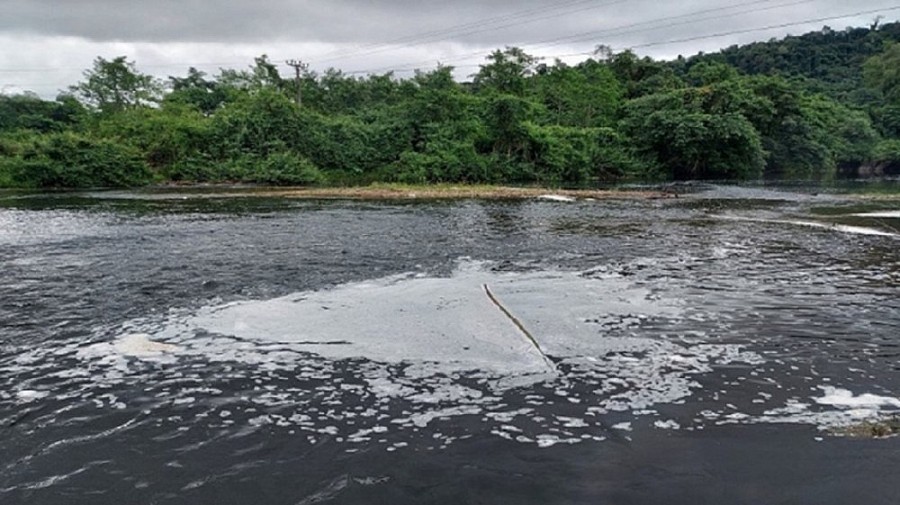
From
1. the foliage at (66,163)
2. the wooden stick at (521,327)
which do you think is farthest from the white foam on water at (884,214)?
the foliage at (66,163)

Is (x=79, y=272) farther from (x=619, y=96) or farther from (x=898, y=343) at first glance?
(x=619, y=96)

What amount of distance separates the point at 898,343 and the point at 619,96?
6638 centimetres

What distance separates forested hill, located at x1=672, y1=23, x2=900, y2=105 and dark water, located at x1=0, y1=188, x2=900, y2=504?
10781 centimetres

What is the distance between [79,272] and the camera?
40.2 feet

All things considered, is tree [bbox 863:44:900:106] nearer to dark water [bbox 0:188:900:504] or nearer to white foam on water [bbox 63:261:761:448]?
dark water [bbox 0:188:900:504]

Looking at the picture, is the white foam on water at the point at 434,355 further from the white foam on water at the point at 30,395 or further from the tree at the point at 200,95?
the tree at the point at 200,95

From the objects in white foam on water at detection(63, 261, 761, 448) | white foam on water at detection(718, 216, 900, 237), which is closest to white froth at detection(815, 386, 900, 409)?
white foam on water at detection(63, 261, 761, 448)

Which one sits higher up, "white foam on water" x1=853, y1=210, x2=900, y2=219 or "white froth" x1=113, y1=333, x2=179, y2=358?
Answer: "white froth" x1=113, y1=333, x2=179, y2=358

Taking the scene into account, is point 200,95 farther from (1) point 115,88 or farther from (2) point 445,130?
(2) point 445,130

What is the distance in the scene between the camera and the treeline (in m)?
46.6

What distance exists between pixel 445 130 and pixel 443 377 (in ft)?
146

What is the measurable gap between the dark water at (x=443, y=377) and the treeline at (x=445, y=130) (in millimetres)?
33014

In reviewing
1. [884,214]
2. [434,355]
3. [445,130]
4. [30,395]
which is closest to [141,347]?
[30,395]

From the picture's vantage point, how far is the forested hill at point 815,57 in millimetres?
114500
